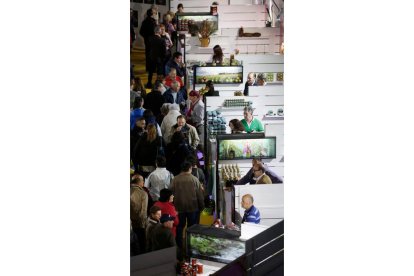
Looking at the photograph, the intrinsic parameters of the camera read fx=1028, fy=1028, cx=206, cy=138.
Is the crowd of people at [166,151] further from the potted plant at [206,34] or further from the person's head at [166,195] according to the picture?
the potted plant at [206,34]

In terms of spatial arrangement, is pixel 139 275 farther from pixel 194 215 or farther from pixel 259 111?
pixel 259 111

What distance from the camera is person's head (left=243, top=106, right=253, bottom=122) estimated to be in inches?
227

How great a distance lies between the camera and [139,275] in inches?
221

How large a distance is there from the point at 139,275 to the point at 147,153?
67cm

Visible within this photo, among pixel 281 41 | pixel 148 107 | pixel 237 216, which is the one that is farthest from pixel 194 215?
pixel 281 41

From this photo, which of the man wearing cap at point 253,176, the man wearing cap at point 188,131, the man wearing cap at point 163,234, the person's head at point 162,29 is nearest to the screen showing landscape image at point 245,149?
the man wearing cap at point 253,176

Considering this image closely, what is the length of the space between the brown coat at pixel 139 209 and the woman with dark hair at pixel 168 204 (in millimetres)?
87

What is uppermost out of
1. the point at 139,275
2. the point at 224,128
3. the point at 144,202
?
the point at 224,128

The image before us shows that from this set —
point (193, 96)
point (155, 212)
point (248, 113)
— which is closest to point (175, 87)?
point (193, 96)

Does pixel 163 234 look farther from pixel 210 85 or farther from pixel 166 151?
pixel 210 85

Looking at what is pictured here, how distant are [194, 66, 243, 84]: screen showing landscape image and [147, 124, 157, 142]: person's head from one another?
37cm

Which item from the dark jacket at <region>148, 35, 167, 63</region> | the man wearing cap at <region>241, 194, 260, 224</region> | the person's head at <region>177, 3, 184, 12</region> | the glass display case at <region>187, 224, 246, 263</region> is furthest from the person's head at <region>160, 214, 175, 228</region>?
the person's head at <region>177, 3, 184, 12</region>

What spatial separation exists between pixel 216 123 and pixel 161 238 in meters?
0.71

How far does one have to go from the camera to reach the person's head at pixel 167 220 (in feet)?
18.5
